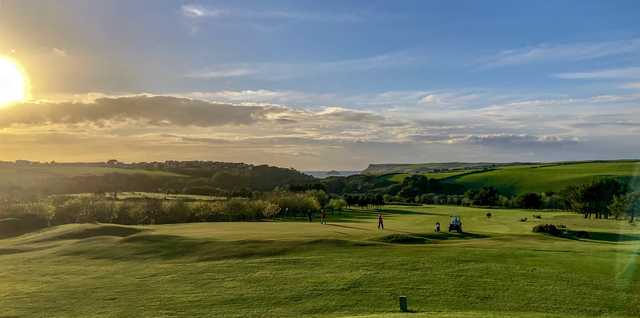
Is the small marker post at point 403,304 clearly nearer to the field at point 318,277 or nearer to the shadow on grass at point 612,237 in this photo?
the field at point 318,277

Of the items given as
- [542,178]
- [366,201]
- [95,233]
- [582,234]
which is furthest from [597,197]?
[95,233]

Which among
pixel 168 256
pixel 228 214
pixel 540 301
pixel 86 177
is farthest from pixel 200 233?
pixel 86 177

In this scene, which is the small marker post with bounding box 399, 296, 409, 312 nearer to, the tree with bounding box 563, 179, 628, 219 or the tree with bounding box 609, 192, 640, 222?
the tree with bounding box 609, 192, 640, 222

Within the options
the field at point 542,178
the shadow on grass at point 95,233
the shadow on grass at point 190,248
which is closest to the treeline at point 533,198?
the field at point 542,178

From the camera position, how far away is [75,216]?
10119 cm

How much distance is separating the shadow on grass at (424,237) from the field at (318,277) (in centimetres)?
23

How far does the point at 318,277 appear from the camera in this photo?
34500 mm

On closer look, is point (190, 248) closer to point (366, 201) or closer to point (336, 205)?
point (336, 205)

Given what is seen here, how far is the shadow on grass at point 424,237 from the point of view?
49.1 metres

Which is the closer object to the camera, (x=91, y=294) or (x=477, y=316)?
(x=477, y=316)

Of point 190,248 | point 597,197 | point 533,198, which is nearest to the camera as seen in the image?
point 190,248

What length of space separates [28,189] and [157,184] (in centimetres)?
5071

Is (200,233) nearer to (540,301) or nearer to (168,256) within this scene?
(168,256)

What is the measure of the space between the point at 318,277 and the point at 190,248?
53.1ft
